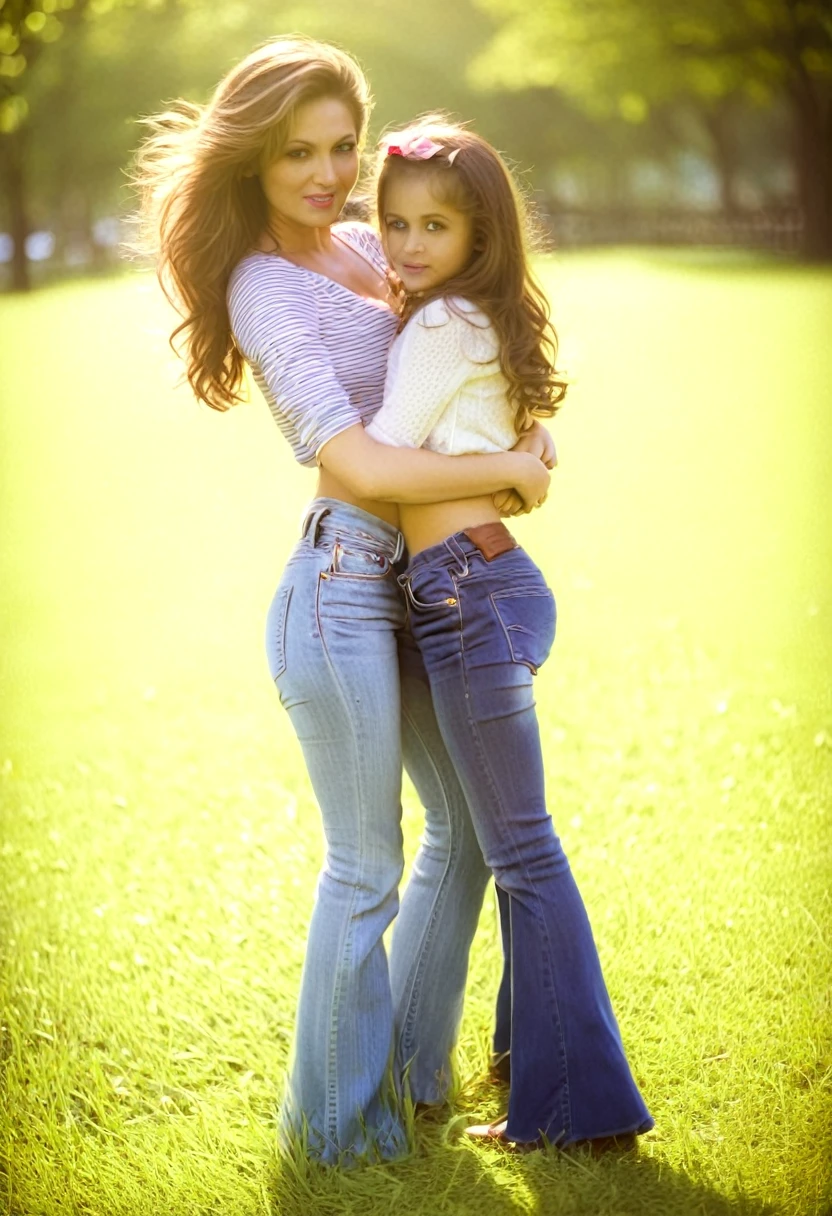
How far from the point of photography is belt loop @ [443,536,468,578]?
2236 mm

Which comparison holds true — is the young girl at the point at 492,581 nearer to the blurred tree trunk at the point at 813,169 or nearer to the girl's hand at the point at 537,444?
the girl's hand at the point at 537,444

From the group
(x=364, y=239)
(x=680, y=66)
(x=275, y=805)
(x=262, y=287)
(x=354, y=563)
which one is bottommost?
(x=275, y=805)

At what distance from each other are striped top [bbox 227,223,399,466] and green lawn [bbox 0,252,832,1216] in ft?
1.65

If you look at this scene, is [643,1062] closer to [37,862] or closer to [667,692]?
[37,862]

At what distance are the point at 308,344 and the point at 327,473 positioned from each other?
0.23 metres

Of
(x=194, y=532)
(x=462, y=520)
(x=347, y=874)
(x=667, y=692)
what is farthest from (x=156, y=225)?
(x=194, y=532)

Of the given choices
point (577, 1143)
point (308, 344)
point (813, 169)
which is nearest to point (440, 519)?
point (308, 344)

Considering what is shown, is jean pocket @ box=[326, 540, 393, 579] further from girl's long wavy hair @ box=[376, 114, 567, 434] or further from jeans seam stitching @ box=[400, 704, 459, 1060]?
jeans seam stitching @ box=[400, 704, 459, 1060]

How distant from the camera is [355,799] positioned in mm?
2307

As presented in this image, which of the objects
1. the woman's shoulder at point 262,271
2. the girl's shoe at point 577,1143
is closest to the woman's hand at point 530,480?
the woman's shoulder at point 262,271

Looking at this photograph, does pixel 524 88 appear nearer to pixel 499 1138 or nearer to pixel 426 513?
pixel 426 513

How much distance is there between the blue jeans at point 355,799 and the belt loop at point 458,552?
0.36 feet

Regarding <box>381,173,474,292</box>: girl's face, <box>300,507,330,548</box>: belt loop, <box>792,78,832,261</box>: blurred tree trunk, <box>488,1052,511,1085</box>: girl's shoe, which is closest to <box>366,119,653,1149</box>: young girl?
<box>381,173,474,292</box>: girl's face

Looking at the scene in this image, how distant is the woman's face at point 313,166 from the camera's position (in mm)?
2281
